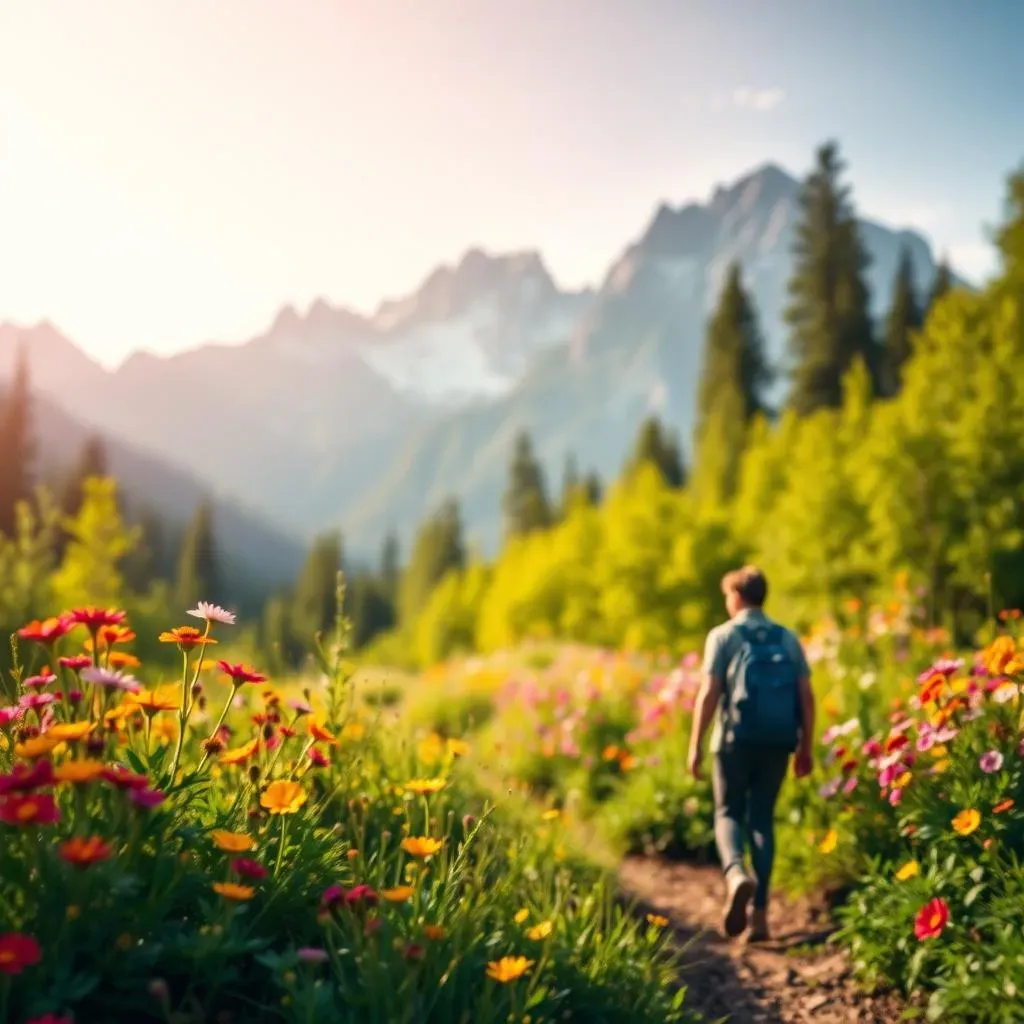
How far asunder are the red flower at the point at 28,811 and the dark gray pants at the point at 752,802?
356 cm

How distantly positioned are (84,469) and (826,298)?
4104 cm

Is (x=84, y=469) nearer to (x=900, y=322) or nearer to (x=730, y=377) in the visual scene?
(x=730, y=377)

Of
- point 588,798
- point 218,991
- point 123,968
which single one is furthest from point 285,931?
point 588,798

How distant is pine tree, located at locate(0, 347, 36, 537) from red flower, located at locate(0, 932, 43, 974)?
138ft

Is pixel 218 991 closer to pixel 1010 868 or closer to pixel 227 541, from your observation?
pixel 1010 868

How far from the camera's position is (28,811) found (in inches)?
72.1

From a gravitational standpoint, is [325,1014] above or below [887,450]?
below

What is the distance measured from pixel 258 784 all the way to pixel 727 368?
124ft

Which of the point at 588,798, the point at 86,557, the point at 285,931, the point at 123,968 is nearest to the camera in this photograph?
the point at 123,968

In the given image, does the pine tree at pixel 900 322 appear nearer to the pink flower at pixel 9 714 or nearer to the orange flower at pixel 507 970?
the orange flower at pixel 507 970

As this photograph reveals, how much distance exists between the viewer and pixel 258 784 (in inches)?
104

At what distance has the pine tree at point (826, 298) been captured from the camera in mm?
33516

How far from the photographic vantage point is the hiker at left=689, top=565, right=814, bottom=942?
14.6 feet

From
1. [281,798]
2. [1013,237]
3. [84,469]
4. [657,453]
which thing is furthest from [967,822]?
[84,469]
